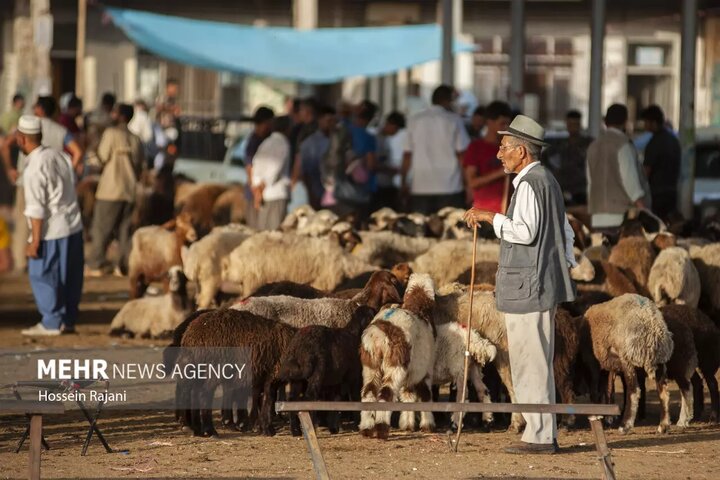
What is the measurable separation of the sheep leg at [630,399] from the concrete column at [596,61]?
29.1 feet

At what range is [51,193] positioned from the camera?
13.6 metres

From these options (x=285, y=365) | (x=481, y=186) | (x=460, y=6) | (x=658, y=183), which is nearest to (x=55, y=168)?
(x=481, y=186)

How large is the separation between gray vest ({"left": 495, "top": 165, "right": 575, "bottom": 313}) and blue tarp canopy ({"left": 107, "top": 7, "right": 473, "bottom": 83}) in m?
16.3

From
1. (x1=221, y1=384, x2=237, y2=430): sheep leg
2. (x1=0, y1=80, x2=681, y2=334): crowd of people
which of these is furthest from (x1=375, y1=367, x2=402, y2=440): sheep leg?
(x1=0, y1=80, x2=681, y2=334): crowd of people

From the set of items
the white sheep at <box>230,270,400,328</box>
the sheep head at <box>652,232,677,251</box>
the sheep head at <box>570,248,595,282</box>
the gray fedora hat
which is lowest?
the white sheep at <box>230,270,400,328</box>

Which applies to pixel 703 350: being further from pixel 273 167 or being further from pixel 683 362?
pixel 273 167

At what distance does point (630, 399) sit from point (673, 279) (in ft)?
7.65

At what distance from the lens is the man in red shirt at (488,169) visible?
47.1 feet

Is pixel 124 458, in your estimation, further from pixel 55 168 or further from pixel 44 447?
pixel 55 168

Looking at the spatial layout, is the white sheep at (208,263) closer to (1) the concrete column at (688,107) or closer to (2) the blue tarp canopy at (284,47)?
(1) the concrete column at (688,107)

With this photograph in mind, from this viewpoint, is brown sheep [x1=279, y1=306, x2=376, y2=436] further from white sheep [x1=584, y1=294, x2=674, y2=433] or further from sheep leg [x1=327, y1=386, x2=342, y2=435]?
white sheep [x1=584, y1=294, x2=674, y2=433]

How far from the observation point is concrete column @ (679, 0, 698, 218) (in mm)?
16953

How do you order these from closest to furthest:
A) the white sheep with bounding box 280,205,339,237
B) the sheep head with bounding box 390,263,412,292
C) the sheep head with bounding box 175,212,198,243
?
the sheep head with bounding box 390,263,412,292
the white sheep with bounding box 280,205,339,237
the sheep head with bounding box 175,212,198,243

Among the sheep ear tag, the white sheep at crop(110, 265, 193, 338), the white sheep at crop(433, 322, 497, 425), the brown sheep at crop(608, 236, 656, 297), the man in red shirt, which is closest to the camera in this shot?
the sheep ear tag
